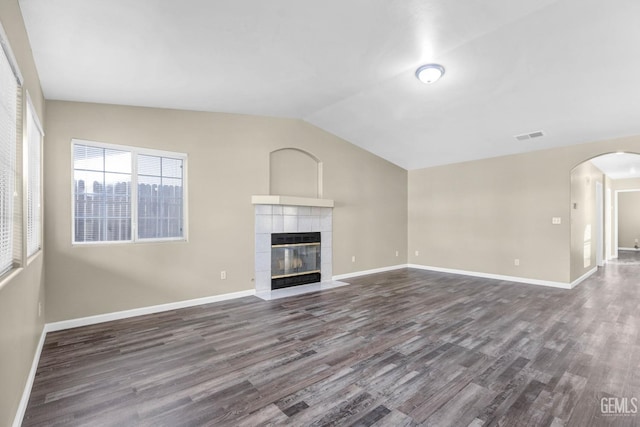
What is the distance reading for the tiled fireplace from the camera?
16.7 ft

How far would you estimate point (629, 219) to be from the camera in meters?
11.4

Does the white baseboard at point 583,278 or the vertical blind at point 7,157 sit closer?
the vertical blind at point 7,157

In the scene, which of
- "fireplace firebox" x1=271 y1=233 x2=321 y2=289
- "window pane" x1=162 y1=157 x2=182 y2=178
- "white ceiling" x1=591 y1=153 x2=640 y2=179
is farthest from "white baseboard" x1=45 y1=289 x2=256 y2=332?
"white ceiling" x1=591 y1=153 x2=640 y2=179

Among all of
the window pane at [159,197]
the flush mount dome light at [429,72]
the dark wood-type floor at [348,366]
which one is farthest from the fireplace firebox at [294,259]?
the flush mount dome light at [429,72]

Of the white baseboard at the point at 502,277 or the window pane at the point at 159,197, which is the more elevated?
the window pane at the point at 159,197

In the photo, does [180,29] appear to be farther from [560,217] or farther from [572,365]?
[560,217]

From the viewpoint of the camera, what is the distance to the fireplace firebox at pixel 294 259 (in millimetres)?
5355

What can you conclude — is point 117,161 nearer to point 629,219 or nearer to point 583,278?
point 583,278

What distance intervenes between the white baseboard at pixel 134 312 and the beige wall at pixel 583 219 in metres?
6.05

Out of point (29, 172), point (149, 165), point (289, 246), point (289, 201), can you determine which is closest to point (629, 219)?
point (289, 246)

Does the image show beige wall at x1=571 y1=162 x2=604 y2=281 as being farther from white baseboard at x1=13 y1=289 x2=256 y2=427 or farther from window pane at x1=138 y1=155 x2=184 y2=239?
window pane at x1=138 y1=155 x2=184 y2=239

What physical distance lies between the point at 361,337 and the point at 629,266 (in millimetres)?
8771

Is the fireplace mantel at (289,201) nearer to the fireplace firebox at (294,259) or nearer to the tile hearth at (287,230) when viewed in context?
the tile hearth at (287,230)

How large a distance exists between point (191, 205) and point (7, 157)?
2569mm
